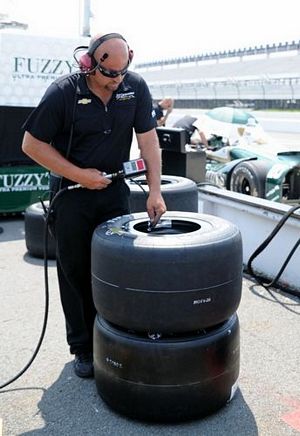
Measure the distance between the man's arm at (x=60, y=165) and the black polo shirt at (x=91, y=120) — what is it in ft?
0.15

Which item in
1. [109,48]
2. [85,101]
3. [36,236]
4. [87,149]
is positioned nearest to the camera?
[109,48]

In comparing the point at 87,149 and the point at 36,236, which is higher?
the point at 87,149

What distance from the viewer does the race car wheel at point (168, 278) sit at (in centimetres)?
251

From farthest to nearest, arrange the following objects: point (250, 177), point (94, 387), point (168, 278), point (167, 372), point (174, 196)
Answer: point (250, 177) < point (174, 196) < point (94, 387) < point (167, 372) < point (168, 278)

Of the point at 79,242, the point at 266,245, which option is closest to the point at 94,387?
the point at 79,242

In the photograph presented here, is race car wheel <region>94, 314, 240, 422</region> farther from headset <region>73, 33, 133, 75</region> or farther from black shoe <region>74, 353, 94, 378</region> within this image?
headset <region>73, 33, 133, 75</region>

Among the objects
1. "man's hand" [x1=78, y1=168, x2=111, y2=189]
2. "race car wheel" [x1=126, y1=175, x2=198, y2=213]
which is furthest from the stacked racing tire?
"race car wheel" [x1=126, y1=175, x2=198, y2=213]

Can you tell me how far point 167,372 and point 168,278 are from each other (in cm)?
46

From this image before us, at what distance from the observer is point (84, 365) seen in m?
3.23

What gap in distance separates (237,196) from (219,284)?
3137mm

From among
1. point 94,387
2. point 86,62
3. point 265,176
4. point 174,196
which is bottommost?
point 94,387

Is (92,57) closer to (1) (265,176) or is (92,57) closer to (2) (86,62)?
(2) (86,62)

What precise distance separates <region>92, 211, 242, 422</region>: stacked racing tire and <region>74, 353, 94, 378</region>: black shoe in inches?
15.5

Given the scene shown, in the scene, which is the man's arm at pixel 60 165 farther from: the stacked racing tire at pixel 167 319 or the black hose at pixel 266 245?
the black hose at pixel 266 245
